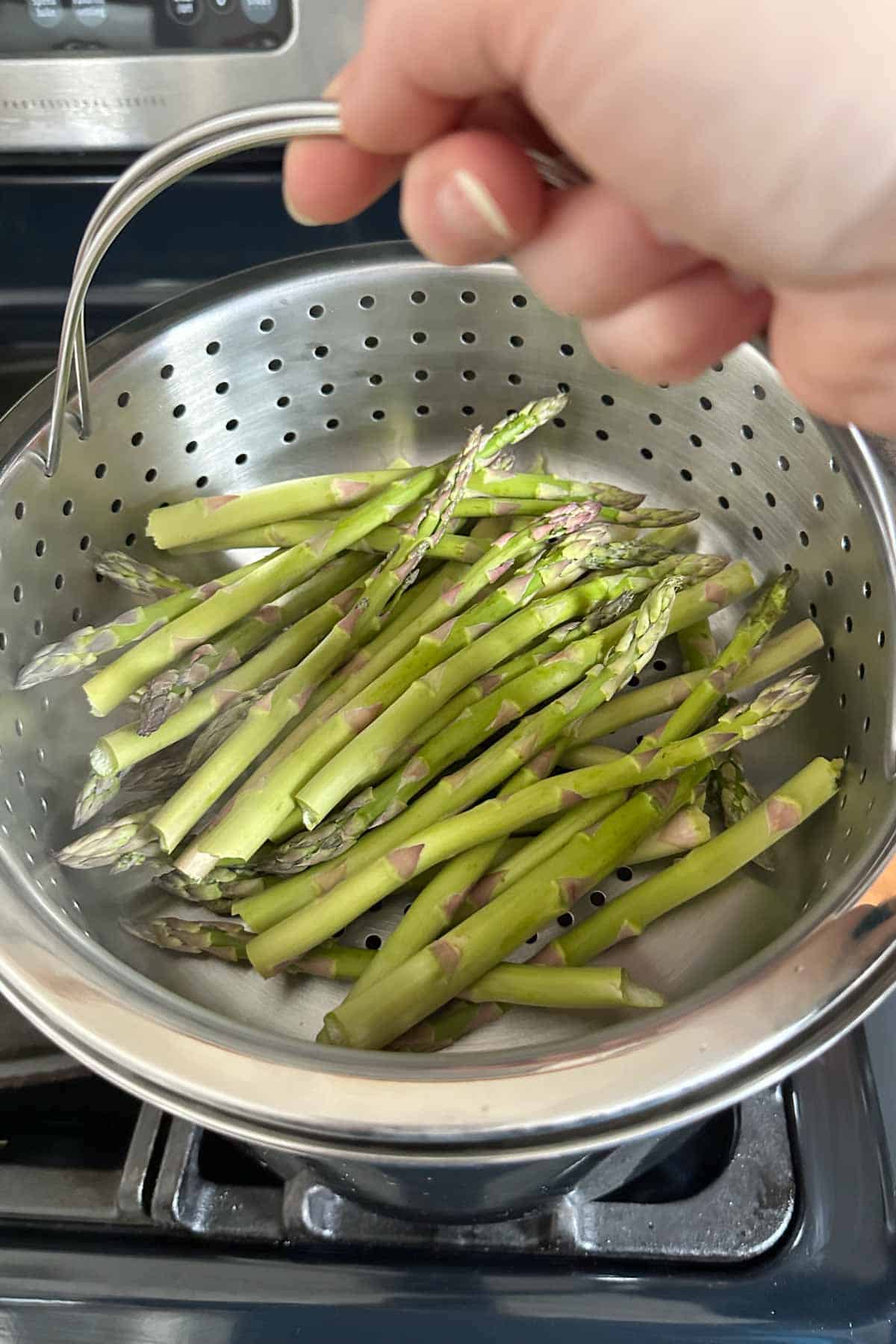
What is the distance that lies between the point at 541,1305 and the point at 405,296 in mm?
873

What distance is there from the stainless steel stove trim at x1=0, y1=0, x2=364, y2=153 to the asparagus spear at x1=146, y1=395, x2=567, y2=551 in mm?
337

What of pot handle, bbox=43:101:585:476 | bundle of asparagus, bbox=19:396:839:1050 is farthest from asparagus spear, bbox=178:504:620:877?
pot handle, bbox=43:101:585:476

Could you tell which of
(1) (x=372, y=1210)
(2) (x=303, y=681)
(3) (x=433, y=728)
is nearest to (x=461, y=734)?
(3) (x=433, y=728)

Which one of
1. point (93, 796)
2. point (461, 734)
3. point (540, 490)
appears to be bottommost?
point (93, 796)

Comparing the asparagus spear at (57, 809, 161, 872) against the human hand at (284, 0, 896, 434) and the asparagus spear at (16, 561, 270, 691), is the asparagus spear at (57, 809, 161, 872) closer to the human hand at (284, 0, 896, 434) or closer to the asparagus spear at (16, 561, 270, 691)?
the asparagus spear at (16, 561, 270, 691)

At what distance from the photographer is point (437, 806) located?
2.72ft

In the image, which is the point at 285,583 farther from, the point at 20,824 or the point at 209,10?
the point at 209,10

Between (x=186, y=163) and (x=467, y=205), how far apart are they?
235 mm

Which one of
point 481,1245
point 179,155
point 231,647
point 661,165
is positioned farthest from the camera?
point 231,647

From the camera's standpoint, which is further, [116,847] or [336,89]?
[116,847]

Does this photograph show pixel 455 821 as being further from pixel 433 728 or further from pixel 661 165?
pixel 661 165

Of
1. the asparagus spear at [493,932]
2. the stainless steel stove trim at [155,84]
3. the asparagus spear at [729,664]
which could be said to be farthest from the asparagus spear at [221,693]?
the stainless steel stove trim at [155,84]

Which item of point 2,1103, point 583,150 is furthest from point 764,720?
point 2,1103

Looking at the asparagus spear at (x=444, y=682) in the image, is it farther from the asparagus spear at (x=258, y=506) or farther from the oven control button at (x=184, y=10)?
the oven control button at (x=184, y=10)
